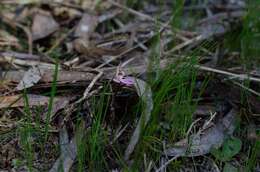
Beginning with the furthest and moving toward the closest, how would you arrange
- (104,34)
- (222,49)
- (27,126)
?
1. (104,34)
2. (222,49)
3. (27,126)

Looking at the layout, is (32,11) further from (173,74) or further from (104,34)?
(173,74)

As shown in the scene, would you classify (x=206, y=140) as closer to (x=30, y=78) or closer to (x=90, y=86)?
(x=90, y=86)

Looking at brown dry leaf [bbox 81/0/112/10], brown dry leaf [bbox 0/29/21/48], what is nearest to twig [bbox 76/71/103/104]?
brown dry leaf [bbox 0/29/21/48]

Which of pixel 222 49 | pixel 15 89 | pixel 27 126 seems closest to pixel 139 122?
pixel 27 126

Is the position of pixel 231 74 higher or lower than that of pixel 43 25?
lower

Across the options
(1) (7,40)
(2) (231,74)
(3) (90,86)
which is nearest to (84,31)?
(1) (7,40)

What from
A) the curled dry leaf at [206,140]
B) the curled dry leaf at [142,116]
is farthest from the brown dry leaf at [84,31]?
the curled dry leaf at [206,140]
